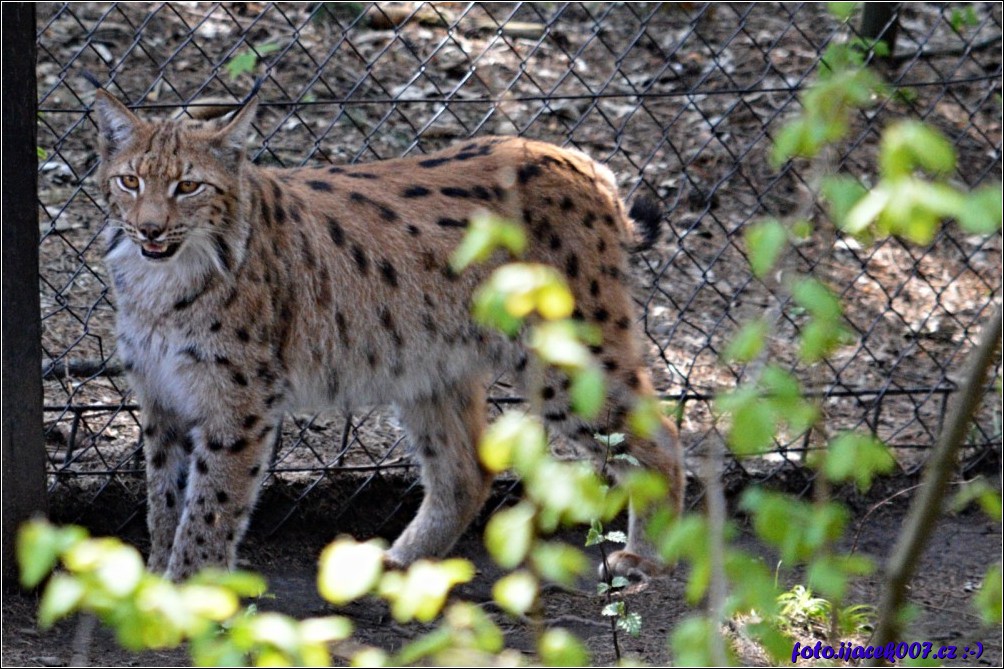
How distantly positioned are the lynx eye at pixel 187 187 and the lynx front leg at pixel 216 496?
709 millimetres

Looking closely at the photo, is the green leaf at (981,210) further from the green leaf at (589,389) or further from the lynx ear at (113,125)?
the lynx ear at (113,125)

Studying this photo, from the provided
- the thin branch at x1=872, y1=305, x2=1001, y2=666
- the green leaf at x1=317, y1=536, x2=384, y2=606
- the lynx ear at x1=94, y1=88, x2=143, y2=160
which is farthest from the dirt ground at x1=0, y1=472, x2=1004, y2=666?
the green leaf at x1=317, y1=536, x2=384, y2=606

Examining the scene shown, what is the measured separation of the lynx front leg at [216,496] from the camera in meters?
4.04

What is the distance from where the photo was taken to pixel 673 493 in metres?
4.64

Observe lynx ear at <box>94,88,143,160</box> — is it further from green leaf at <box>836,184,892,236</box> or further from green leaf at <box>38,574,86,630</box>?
green leaf at <box>836,184,892,236</box>

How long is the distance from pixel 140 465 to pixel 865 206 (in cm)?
351

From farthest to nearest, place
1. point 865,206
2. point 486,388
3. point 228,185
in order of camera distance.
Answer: point 486,388
point 228,185
point 865,206

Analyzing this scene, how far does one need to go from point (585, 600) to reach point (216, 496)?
124 centimetres

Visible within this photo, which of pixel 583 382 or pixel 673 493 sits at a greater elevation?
pixel 583 382

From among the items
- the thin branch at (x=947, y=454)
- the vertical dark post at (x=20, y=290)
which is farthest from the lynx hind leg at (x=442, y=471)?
the thin branch at (x=947, y=454)

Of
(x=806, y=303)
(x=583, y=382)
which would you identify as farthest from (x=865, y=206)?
(x=583, y=382)

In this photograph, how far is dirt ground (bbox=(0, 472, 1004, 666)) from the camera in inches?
143

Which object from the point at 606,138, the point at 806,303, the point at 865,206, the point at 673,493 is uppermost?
the point at 606,138

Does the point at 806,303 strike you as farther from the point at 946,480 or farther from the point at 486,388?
the point at 486,388
